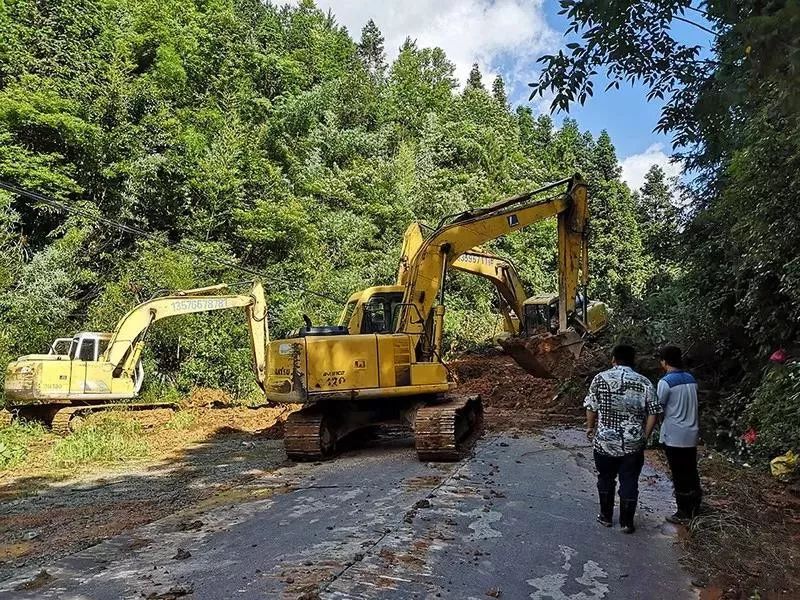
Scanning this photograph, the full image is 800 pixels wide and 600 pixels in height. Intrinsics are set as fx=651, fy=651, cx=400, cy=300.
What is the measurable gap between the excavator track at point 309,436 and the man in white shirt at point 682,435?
209 inches

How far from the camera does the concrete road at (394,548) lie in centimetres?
444

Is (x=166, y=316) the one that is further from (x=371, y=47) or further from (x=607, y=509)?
(x=371, y=47)

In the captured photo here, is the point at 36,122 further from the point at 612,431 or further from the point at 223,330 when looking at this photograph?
the point at 612,431

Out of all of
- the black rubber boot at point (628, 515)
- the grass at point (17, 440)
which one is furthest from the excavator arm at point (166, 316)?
the black rubber boot at point (628, 515)

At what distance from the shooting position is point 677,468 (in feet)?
19.8

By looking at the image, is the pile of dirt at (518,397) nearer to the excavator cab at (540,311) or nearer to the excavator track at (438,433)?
the excavator track at (438,433)

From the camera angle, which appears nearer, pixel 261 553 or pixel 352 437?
pixel 261 553

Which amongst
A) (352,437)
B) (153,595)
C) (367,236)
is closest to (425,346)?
(352,437)

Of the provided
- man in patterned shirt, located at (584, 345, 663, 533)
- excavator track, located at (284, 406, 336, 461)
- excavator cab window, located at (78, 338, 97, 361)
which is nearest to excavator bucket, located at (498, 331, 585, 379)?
excavator track, located at (284, 406, 336, 461)

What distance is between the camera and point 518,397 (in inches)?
603

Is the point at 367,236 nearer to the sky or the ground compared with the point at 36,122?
nearer to the ground

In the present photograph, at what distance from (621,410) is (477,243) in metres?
5.65

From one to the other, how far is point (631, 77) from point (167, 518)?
242 inches

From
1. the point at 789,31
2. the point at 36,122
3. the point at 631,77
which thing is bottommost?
the point at 789,31
